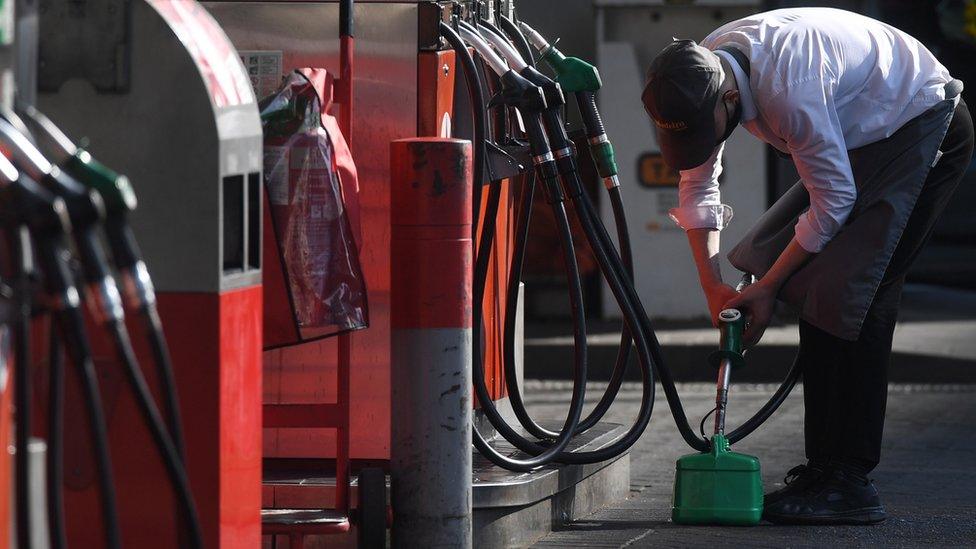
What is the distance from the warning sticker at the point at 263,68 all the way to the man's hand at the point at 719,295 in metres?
1.33

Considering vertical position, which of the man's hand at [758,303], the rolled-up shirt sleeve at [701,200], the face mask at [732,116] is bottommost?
the man's hand at [758,303]

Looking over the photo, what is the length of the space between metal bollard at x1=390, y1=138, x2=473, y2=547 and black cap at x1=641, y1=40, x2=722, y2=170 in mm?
717

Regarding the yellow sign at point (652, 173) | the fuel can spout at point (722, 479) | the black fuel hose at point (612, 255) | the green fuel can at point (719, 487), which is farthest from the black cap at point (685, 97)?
the yellow sign at point (652, 173)

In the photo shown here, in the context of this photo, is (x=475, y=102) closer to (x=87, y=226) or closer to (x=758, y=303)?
(x=758, y=303)

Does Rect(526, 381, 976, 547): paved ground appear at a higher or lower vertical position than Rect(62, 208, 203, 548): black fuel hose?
lower

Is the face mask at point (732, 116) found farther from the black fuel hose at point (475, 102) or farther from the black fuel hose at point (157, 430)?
the black fuel hose at point (157, 430)

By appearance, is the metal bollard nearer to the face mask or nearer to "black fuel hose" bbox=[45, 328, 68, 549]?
the face mask

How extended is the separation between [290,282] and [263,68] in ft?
2.70

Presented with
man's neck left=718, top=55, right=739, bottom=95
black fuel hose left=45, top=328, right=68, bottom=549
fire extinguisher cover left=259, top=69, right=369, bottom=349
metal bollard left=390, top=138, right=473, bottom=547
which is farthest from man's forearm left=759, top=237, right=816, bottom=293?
black fuel hose left=45, top=328, right=68, bottom=549

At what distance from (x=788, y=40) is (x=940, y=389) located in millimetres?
4898

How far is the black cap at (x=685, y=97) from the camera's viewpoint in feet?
14.1

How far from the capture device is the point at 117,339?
2320 mm

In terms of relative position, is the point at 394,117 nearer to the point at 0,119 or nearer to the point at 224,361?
the point at 224,361

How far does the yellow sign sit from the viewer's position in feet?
37.2
